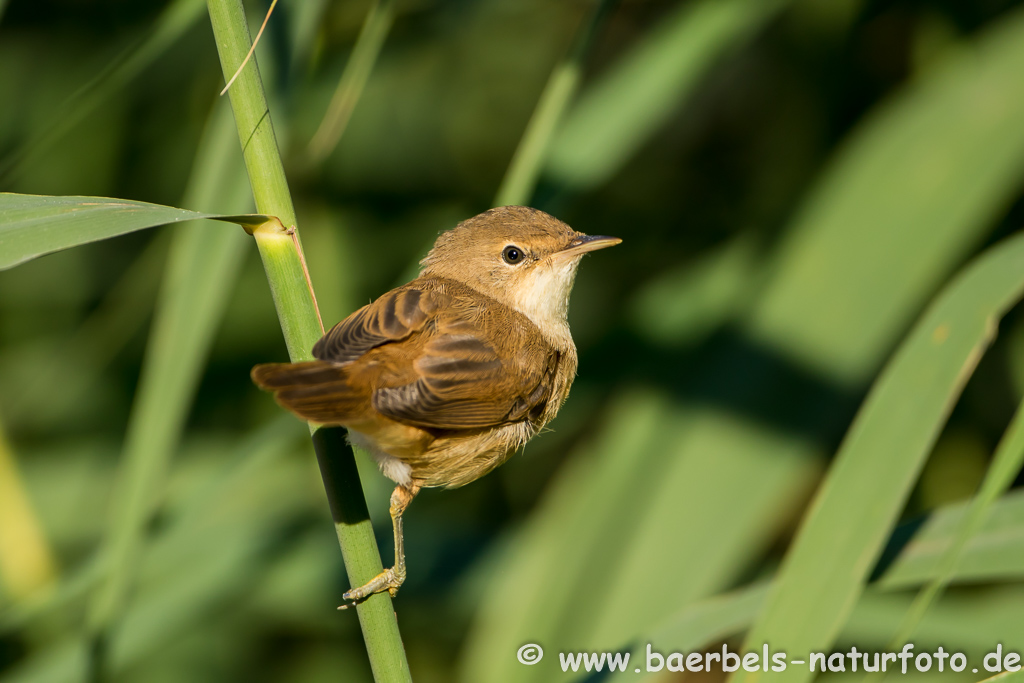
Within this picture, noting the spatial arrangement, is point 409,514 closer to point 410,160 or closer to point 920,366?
point 410,160

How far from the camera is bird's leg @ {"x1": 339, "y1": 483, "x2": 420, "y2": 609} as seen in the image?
55.3 inches

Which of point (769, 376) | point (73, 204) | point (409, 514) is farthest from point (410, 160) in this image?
point (73, 204)

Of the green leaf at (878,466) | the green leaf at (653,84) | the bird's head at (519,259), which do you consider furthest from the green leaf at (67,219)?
the green leaf at (653,84)

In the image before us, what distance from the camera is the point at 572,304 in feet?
13.1

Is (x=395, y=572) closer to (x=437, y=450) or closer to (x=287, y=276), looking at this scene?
(x=437, y=450)

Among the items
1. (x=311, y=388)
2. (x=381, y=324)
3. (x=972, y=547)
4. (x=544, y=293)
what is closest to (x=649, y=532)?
(x=544, y=293)

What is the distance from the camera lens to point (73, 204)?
133cm

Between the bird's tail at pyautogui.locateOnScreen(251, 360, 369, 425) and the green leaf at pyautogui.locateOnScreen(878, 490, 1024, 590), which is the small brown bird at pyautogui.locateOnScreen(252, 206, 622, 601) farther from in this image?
the green leaf at pyautogui.locateOnScreen(878, 490, 1024, 590)

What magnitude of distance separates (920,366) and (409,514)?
208 cm

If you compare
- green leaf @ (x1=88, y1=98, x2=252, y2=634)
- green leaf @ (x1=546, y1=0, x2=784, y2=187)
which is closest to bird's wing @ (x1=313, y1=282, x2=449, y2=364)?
green leaf @ (x1=88, y1=98, x2=252, y2=634)

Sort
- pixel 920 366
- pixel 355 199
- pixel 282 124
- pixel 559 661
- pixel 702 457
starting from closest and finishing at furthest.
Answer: pixel 920 366, pixel 282 124, pixel 559 661, pixel 702 457, pixel 355 199

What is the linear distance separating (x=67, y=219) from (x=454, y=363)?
824 millimetres

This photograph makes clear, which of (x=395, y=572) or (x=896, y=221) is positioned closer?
(x=395, y=572)

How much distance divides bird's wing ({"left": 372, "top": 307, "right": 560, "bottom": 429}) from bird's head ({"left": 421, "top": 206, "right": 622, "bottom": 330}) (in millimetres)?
197
